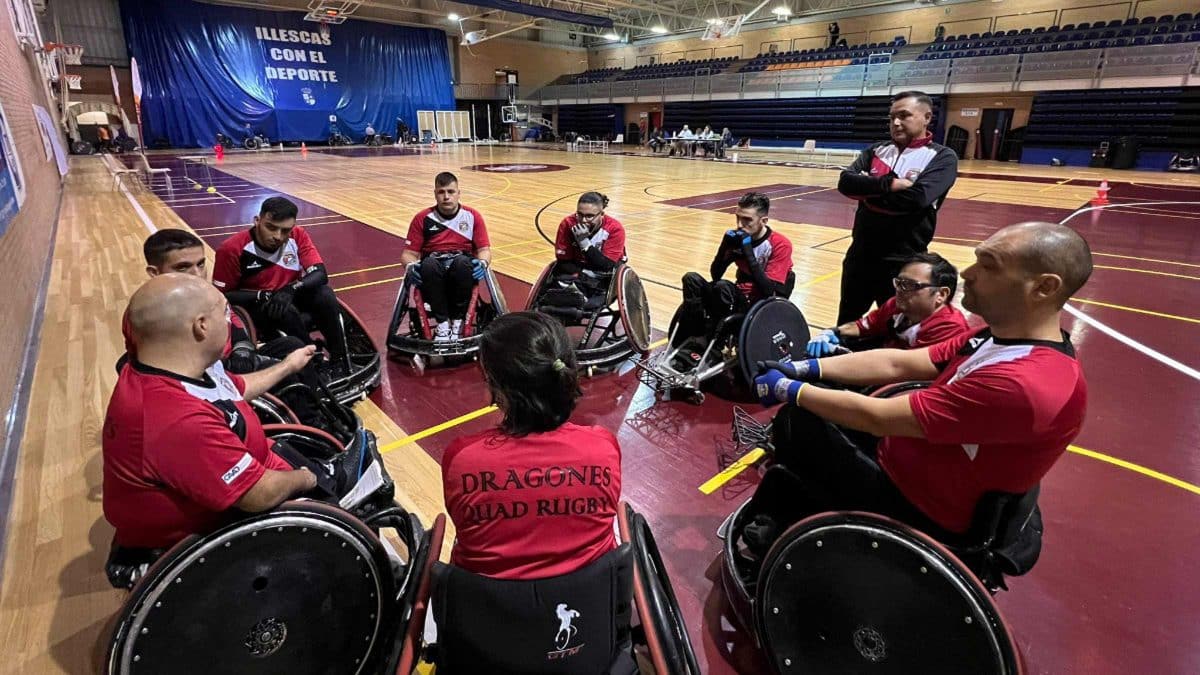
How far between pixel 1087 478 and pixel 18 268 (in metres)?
7.65

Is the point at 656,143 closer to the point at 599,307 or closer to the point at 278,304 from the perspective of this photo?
the point at 599,307

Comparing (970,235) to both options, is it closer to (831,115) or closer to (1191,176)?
(1191,176)

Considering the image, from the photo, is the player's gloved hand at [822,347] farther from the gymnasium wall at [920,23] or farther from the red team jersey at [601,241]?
the gymnasium wall at [920,23]

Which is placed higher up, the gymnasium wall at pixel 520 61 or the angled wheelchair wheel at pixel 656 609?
the gymnasium wall at pixel 520 61

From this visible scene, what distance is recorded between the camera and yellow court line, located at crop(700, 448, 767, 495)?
291cm

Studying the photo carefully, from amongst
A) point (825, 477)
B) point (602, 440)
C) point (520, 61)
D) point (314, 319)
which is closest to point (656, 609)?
point (602, 440)

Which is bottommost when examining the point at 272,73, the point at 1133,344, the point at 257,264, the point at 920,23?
the point at 1133,344

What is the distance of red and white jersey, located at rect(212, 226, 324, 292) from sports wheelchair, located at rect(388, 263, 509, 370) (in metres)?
0.70

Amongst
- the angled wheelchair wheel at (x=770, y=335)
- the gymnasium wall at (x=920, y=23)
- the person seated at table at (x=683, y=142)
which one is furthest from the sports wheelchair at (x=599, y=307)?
the gymnasium wall at (x=920, y=23)

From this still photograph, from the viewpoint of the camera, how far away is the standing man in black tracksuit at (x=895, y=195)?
3.47 meters

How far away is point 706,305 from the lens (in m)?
3.83

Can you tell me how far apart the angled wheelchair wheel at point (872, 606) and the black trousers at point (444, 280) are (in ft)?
10.4

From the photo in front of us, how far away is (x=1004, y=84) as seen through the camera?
19.9m

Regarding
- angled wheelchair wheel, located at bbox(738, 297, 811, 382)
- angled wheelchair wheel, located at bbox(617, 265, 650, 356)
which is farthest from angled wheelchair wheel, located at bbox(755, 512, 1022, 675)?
angled wheelchair wheel, located at bbox(617, 265, 650, 356)
